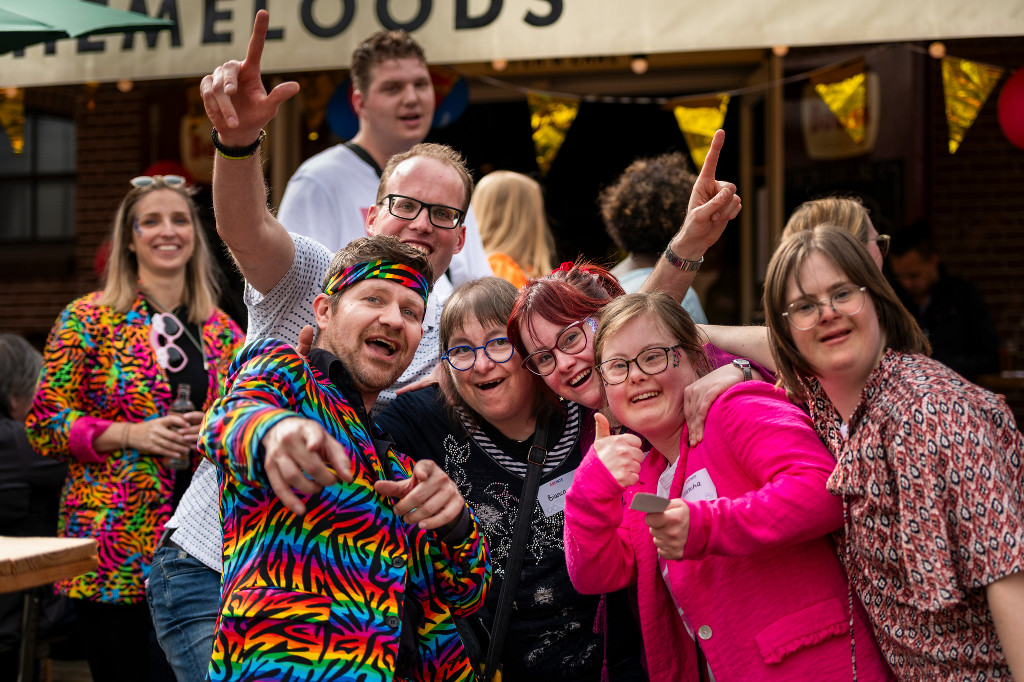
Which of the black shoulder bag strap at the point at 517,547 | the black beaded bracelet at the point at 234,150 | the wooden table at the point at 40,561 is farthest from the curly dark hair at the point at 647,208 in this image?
the wooden table at the point at 40,561

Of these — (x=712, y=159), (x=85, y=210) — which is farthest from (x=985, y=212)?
(x=85, y=210)

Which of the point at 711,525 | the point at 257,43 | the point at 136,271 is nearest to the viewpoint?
the point at 711,525

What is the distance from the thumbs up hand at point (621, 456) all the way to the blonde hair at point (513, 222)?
7.62 ft

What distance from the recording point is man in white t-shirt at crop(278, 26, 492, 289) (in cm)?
350

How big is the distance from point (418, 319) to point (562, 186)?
5.96 metres

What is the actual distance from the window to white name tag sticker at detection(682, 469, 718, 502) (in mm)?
7656

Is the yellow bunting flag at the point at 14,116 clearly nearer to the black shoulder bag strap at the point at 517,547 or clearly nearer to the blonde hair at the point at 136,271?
the blonde hair at the point at 136,271

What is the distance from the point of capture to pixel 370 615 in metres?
1.88

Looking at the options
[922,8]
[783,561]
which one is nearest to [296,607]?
[783,561]

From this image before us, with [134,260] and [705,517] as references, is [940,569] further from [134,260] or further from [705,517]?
[134,260]

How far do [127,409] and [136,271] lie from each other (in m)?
0.64

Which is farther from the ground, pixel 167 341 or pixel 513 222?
pixel 513 222

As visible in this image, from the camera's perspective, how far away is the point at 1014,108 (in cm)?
538

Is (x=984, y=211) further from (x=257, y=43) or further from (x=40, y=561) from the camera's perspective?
(x=40, y=561)
